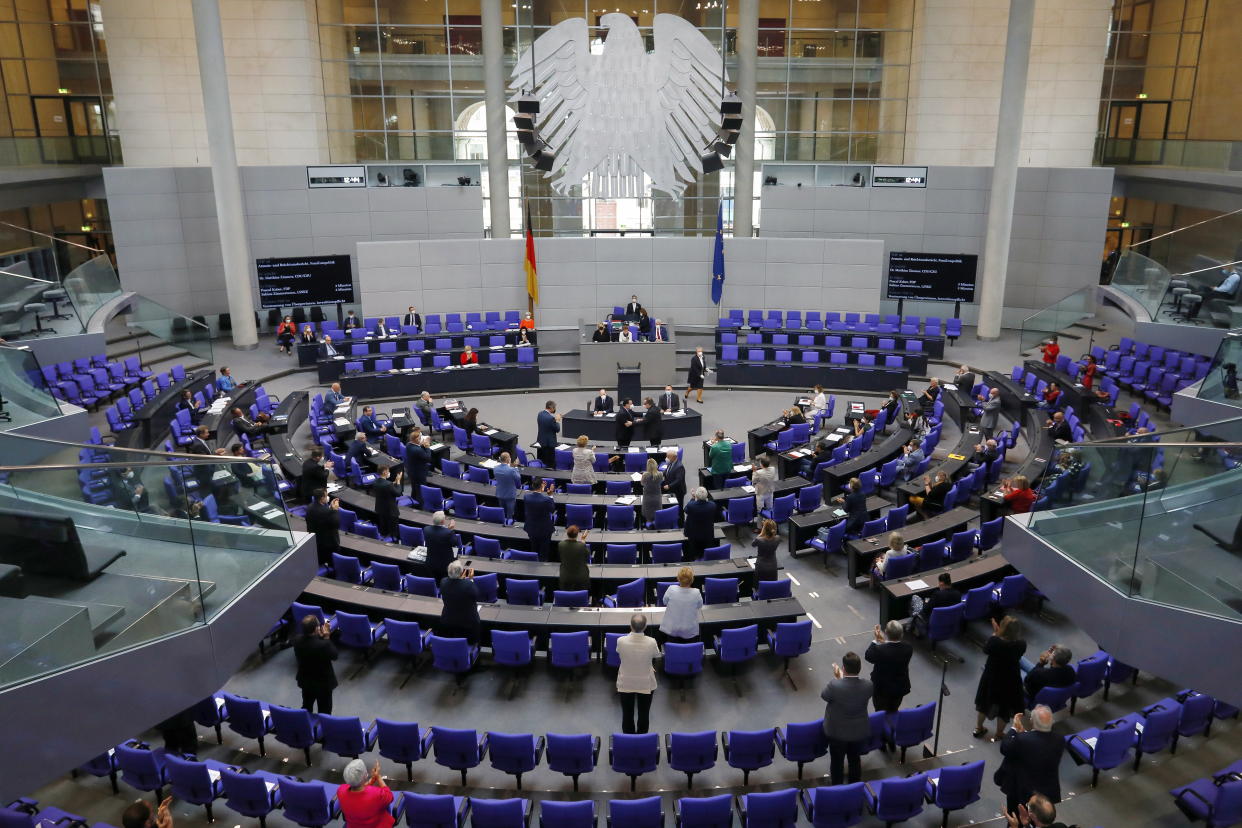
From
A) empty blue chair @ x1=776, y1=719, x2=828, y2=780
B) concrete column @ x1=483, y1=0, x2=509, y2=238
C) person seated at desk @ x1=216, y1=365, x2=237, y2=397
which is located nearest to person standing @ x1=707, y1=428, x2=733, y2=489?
empty blue chair @ x1=776, y1=719, x2=828, y2=780

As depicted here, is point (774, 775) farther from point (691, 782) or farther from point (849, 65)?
point (849, 65)

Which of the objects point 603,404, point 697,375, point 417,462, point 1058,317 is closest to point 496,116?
point 697,375

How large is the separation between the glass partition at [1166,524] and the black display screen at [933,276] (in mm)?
17848

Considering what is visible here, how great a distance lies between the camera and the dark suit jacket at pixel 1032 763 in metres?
6.57

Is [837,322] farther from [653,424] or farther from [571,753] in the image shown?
[571,753]

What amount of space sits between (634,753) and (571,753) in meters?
0.52

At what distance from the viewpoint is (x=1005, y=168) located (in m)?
23.0

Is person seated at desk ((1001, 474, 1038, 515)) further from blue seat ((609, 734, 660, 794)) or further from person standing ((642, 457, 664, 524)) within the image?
blue seat ((609, 734, 660, 794))

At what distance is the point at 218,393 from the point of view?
56.9 feet

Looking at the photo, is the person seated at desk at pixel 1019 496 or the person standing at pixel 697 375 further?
the person standing at pixel 697 375

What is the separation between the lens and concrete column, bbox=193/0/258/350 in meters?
21.0

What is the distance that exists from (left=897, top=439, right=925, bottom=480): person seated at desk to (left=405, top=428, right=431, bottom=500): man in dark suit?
7251 millimetres

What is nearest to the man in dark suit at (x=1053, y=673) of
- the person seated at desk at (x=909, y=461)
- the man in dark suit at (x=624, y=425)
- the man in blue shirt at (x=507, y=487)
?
the person seated at desk at (x=909, y=461)

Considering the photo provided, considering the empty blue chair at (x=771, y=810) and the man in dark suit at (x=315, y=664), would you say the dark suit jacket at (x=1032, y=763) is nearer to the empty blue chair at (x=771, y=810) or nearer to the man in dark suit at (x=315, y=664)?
the empty blue chair at (x=771, y=810)
